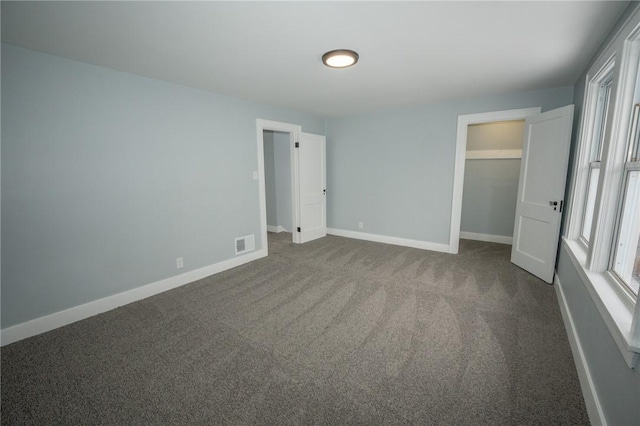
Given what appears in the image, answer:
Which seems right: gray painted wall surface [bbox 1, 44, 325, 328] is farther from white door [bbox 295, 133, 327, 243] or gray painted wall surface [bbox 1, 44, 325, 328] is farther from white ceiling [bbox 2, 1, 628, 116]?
white door [bbox 295, 133, 327, 243]

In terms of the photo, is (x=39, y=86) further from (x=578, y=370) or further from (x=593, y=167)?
(x=593, y=167)

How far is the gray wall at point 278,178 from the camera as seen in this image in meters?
5.43

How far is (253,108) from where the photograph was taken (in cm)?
370

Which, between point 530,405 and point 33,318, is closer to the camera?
point 530,405

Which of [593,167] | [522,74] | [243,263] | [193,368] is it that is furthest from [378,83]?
[193,368]

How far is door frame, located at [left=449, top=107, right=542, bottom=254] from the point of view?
3.45 metres

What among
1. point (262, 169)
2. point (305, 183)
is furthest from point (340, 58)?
point (305, 183)

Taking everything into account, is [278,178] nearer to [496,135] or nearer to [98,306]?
[98,306]

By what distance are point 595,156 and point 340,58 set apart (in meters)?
2.51

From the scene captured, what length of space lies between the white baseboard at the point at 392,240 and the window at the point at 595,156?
1.85 m

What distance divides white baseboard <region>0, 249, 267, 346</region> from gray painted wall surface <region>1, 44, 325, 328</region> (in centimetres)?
6

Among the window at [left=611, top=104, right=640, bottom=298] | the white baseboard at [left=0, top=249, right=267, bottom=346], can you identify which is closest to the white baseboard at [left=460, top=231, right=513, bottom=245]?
the window at [left=611, top=104, right=640, bottom=298]

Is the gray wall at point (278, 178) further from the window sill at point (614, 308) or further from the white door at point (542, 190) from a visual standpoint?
the window sill at point (614, 308)

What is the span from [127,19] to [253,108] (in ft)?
6.78
